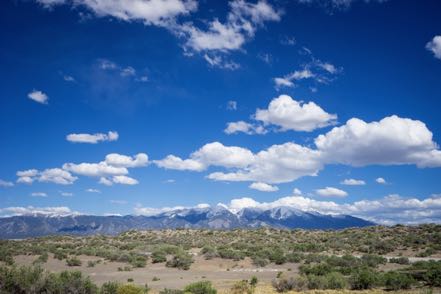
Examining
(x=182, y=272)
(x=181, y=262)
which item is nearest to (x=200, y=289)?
(x=182, y=272)

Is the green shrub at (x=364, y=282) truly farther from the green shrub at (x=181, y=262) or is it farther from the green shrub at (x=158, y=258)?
the green shrub at (x=158, y=258)

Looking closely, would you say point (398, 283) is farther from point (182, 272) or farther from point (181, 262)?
point (181, 262)

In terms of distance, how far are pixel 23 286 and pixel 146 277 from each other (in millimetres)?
17227

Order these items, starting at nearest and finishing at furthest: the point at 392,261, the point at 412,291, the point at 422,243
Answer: the point at 412,291, the point at 392,261, the point at 422,243

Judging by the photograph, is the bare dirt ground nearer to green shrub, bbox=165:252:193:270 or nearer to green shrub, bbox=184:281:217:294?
green shrub, bbox=165:252:193:270

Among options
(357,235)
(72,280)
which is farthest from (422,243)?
(72,280)

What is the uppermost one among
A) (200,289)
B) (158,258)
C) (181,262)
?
(200,289)

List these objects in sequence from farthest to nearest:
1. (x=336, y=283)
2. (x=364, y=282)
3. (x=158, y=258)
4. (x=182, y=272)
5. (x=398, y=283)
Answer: (x=158, y=258) → (x=182, y=272) → (x=336, y=283) → (x=364, y=282) → (x=398, y=283)

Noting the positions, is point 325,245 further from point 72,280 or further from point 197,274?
point 72,280

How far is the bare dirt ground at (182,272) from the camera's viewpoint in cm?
3212

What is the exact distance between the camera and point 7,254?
45.8 m

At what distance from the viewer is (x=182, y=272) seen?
3875 cm

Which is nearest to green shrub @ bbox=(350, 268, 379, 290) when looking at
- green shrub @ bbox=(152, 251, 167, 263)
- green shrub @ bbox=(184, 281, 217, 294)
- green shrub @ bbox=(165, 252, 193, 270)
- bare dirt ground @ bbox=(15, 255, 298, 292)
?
bare dirt ground @ bbox=(15, 255, 298, 292)

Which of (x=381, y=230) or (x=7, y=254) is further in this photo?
(x=381, y=230)
